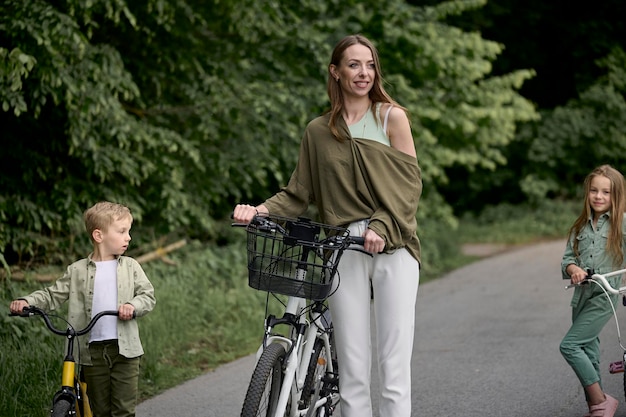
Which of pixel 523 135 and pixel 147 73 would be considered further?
pixel 523 135

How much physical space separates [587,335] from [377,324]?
1.72 m

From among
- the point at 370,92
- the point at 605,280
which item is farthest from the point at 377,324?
the point at 605,280

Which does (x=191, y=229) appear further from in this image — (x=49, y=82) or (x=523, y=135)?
(x=523, y=135)

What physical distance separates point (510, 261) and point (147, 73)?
658 centimetres

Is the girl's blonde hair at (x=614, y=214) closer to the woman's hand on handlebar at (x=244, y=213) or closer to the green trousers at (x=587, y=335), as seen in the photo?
the green trousers at (x=587, y=335)

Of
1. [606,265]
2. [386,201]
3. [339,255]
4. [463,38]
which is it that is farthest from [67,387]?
[463,38]

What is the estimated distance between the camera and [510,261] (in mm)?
14617

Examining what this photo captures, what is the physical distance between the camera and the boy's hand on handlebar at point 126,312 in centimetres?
441

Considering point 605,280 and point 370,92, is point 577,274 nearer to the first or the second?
point 605,280

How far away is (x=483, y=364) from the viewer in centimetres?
748

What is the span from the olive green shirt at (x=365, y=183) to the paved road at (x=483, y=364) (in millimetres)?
2049

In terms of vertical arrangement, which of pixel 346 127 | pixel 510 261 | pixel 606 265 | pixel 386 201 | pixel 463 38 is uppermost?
pixel 463 38

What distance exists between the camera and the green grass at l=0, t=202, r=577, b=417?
6.14 metres

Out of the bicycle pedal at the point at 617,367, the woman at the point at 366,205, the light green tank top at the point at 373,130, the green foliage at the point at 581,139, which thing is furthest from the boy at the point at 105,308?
the green foliage at the point at 581,139
